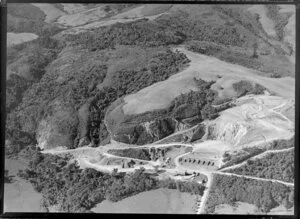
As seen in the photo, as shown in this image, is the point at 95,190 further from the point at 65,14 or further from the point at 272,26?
the point at 272,26

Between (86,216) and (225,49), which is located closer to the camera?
(86,216)

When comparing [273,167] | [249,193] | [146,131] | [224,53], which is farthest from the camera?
[224,53]

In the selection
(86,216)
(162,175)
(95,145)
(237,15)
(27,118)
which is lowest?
(86,216)

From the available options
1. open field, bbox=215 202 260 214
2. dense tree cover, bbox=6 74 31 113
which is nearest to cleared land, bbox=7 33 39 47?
dense tree cover, bbox=6 74 31 113

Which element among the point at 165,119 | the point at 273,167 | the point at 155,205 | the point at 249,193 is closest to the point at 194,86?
the point at 165,119

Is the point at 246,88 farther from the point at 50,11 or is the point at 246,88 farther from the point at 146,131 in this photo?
the point at 50,11

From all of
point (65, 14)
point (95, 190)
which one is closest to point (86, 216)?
point (95, 190)
